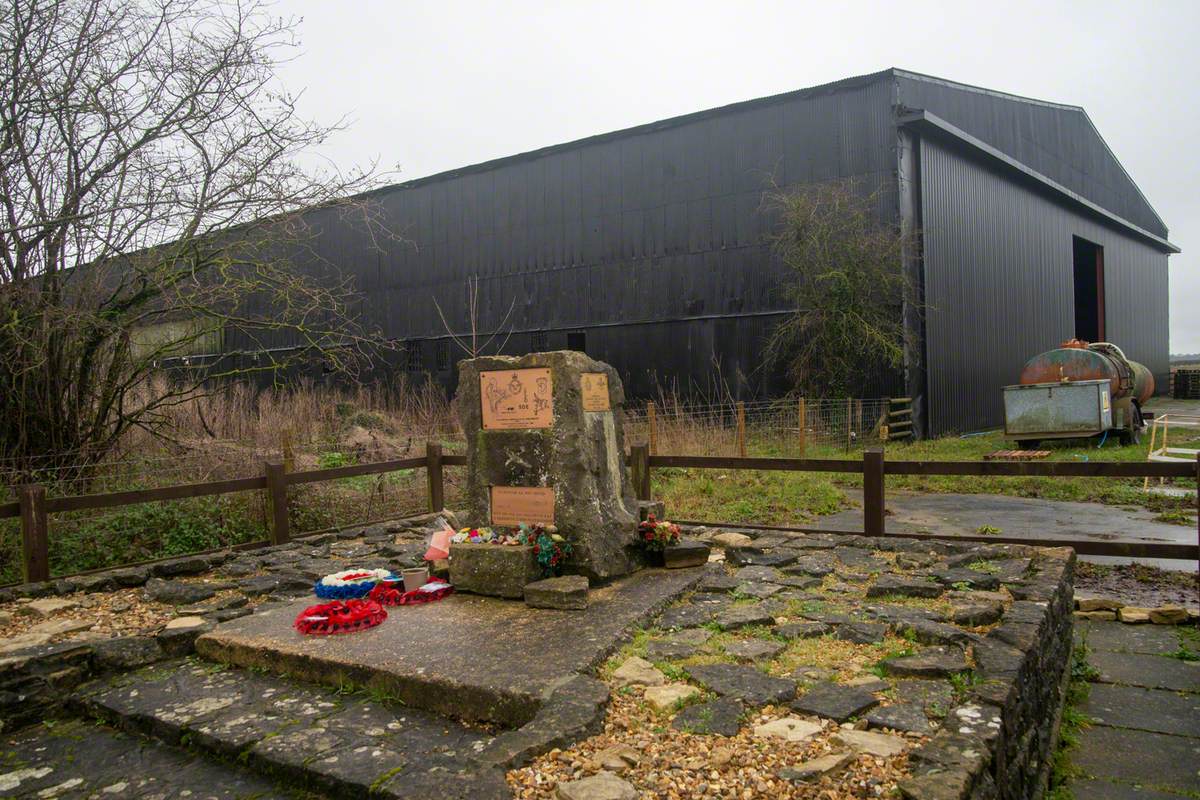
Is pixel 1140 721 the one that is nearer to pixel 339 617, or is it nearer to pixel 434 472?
pixel 339 617

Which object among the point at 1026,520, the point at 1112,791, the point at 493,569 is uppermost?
the point at 493,569

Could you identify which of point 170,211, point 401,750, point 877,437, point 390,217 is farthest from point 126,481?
point 390,217

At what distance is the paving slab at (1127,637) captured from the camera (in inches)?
224

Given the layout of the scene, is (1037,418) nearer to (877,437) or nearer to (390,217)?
(877,437)

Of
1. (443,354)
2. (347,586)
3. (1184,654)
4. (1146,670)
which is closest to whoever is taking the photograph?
(1146,670)

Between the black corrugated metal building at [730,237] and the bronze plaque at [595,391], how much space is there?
13.3 metres

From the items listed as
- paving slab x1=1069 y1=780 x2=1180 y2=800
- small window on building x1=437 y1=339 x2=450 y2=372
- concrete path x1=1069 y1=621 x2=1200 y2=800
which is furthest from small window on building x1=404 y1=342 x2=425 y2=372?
paving slab x1=1069 y1=780 x2=1180 y2=800

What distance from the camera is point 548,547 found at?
5.75m

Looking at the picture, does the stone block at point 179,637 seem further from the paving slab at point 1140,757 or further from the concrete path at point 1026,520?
the concrete path at point 1026,520

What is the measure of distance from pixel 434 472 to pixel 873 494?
501 centimetres

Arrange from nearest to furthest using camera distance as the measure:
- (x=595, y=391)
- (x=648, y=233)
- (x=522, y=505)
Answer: (x=522, y=505) < (x=595, y=391) < (x=648, y=233)

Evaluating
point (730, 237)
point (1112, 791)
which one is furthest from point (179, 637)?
point (730, 237)

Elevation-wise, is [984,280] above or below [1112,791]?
above

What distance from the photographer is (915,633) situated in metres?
4.71
